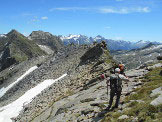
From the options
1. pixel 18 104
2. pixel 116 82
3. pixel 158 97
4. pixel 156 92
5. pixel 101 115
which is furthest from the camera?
pixel 18 104

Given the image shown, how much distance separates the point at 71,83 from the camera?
37.2 meters

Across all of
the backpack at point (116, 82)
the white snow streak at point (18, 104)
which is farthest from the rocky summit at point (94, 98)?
the backpack at point (116, 82)

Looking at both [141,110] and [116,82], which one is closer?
[141,110]

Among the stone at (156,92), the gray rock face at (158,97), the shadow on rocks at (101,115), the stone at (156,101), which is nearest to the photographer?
the stone at (156,101)

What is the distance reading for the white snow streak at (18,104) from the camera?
3788cm

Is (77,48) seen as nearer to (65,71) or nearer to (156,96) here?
(65,71)

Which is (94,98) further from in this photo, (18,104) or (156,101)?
(18,104)

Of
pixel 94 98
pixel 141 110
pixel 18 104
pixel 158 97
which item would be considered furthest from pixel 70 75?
pixel 141 110

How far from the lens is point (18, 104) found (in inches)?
1682

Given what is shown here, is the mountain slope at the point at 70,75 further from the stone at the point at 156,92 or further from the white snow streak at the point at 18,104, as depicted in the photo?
the stone at the point at 156,92

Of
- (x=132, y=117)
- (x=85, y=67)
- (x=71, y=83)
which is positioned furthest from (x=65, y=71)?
(x=132, y=117)

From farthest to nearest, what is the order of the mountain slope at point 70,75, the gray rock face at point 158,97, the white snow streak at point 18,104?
the white snow streak at point 18,104
the mountain slope at point 70,75
the gray rock face at point 158,97

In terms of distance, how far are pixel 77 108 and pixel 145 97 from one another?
273 inches

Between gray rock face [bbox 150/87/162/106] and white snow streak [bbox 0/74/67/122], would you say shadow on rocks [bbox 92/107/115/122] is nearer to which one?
gray rock face [bbox 150/87/162/106]
